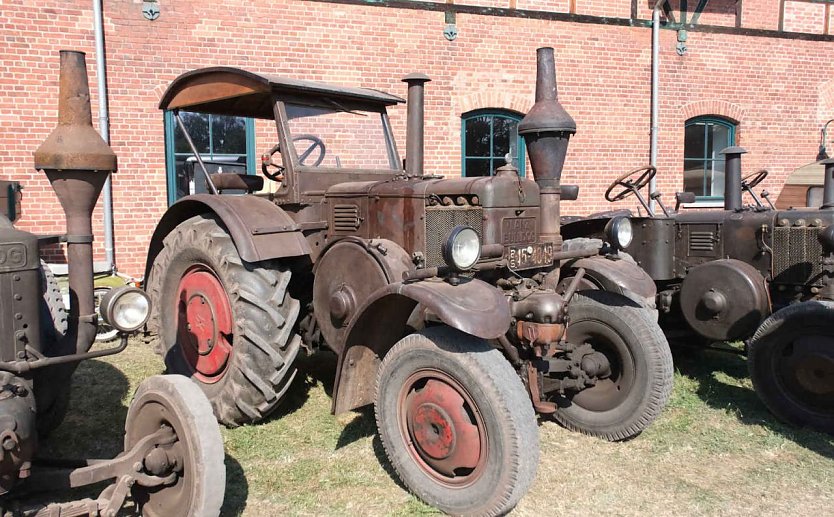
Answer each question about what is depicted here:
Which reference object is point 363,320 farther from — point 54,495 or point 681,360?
point 681,360

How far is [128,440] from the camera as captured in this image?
111 inches

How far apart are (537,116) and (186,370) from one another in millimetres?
2875

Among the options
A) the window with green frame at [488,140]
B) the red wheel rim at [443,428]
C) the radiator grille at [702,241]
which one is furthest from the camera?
the window with green frame at [488,140]

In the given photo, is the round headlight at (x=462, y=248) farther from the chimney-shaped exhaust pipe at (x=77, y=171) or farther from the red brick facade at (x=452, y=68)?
the red brick facade at (x=452, y=68)

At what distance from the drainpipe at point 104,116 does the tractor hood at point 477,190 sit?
5.65 metres

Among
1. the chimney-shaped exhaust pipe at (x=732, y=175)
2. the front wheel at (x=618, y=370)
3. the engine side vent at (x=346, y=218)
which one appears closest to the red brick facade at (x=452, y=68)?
the chimney-shaped exhaust pipe at (x=732, y=175)

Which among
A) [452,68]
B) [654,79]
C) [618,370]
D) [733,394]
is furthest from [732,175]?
[654,79]

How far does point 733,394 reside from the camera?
5.04 metres

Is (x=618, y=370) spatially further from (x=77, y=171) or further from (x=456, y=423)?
(x=77, y=171)

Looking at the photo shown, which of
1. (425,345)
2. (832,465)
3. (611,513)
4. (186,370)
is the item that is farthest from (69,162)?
(832,465)

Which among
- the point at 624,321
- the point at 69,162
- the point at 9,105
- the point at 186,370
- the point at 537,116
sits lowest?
the point at 186,370

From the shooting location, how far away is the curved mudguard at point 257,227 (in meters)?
4.05

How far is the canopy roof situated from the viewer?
4.45 m

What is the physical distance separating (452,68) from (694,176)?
5.18 meters
